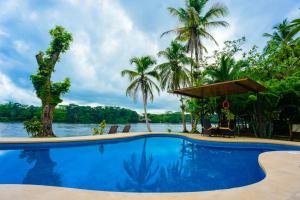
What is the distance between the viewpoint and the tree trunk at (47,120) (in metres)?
12.0

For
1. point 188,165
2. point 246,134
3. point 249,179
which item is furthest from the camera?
point 246,134

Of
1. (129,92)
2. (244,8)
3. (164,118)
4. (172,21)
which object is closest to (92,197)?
(244,8)

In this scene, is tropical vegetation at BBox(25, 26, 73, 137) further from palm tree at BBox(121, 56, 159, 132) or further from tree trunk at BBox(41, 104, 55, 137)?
palm tree at BBox(121, 56, 159, 132)

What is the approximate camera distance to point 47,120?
1226cm

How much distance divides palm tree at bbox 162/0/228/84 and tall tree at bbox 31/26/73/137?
392 inches

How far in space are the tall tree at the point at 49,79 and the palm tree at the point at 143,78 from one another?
22.0 ft

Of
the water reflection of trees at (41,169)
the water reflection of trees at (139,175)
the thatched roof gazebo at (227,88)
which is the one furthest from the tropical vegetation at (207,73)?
the water reflection of trees at (139,175)

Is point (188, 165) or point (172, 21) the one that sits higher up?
point (172, 21)

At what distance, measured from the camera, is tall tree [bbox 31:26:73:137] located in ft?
40.8

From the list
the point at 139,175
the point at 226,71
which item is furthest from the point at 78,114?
the point at 139,175

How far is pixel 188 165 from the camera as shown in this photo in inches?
241

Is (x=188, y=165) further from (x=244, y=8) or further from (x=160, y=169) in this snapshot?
(x=244, y=8)

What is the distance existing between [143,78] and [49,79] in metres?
8.52

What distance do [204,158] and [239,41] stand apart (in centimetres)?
1338
